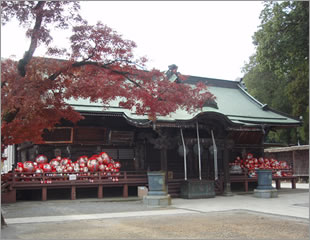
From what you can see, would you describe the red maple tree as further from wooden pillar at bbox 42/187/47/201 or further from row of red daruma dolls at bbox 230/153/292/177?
row of red daruma dolls at bbox 230/153/292/177

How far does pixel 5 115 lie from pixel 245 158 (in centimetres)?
1684

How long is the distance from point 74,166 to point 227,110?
10989 mm

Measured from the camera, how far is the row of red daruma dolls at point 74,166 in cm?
1655

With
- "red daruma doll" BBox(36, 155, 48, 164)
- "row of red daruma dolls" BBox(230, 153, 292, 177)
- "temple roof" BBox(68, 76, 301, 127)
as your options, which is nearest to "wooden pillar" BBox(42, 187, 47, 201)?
"red daruma doll" BBox(36, 155, 48, 164)

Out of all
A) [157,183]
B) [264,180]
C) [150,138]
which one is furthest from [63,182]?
[264,180]

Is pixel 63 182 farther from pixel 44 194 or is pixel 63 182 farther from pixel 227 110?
pixel 227 110

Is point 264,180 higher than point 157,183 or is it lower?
lower

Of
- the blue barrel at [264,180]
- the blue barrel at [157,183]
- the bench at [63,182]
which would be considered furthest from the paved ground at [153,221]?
the blue barrel at [264,180]

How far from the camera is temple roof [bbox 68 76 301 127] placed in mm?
17578

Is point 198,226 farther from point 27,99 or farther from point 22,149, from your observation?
point 22,149

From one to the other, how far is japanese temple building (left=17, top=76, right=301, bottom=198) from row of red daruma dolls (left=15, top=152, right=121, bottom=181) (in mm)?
1117

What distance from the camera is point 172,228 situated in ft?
30.4

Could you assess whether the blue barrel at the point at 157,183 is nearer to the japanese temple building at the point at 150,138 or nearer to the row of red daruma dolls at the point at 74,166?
the japanese temple building at the point at 150,138

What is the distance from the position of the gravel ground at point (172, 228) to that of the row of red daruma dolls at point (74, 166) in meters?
6.67
